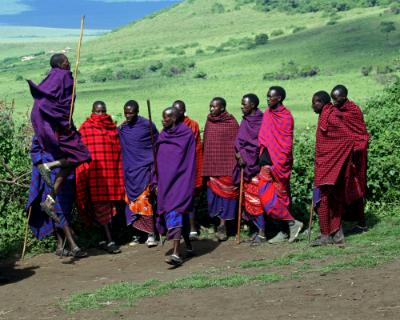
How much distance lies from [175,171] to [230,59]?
5651cm

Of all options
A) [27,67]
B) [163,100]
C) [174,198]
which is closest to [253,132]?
[174,198]

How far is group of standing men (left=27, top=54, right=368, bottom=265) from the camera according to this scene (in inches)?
402

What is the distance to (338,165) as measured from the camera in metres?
10.4

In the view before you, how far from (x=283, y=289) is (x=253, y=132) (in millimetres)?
3181

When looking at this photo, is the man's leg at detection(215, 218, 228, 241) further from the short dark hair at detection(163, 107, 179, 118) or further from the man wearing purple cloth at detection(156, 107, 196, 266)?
the short dark hair at detection(163, 107, 179, 118)

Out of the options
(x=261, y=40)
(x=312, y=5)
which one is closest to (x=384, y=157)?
(x=261, y=40)

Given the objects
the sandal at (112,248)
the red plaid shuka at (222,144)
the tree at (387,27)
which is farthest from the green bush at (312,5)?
the sandal at (112,248)

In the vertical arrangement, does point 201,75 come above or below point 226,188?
above

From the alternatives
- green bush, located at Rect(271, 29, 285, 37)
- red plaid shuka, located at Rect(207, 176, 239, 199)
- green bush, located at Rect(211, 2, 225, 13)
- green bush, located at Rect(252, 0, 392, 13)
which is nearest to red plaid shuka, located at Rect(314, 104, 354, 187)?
red plaid shuka, located at Rect(207, 176, 239, 199)

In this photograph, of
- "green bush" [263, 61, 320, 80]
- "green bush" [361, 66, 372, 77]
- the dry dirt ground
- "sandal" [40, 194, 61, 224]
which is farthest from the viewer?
"green bush" [263, 61, 320, 80]

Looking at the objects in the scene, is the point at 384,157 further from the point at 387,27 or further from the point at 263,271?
the point at 387,27

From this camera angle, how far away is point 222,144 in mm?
11344

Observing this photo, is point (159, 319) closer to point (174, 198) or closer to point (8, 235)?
point (174, 198)

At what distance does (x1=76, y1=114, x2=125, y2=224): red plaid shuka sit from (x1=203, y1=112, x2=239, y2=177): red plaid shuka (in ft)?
3.72
